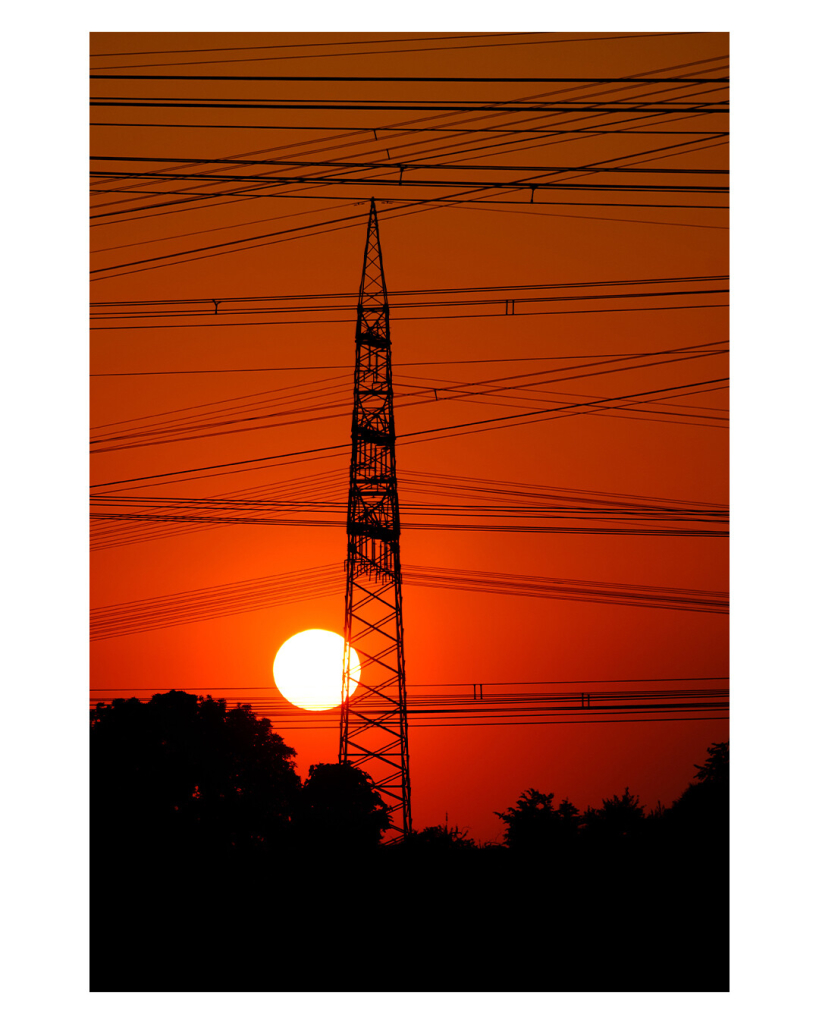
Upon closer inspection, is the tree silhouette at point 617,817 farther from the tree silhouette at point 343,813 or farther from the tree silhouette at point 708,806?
the tree silhouette at point 343,813

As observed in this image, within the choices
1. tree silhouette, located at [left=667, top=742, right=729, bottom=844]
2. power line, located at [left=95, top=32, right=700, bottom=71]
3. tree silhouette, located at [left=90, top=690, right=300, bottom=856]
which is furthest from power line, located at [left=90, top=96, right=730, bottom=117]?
tree silhouette, located at [left=90, top=690, right=300, bottom=856]

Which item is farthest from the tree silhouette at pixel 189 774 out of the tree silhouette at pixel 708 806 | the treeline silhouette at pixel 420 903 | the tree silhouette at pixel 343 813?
the tree silhouette at pixel 708 806

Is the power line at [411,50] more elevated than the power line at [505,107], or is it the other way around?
the power line at [411,50]

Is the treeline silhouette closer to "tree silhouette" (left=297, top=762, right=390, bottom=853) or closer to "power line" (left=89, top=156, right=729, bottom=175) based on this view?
"tree silhouette" (left=297, top=762, right=390, bottom=853)

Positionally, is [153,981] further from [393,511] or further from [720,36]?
[720,36]

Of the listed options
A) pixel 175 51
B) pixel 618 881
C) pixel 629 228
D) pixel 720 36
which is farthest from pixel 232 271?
pixel 618 881

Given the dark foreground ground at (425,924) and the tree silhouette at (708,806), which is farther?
the tree silhouette at (708,806)

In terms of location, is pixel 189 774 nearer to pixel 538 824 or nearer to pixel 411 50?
pixel 538 824
